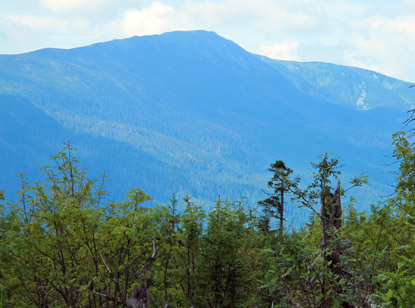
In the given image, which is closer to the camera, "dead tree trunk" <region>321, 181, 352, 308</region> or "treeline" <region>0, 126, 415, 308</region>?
"treeline" <region>0, 126, 415, 308</region>

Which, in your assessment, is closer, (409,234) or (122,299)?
(122,299)

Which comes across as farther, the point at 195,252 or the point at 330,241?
the point at 195,252

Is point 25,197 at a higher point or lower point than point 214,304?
higher

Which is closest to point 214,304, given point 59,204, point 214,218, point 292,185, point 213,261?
point 213,261

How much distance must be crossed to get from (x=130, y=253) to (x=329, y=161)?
409cm

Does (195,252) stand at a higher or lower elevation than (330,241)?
higher

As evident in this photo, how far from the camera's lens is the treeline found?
6945mm

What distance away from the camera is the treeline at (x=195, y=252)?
6.95 metres

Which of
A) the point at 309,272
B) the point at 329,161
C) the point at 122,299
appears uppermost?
the point at 329,161

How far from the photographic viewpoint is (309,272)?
23.5 feet

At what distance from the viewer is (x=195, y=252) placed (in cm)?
1276

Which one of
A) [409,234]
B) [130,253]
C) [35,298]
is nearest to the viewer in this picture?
[409,234]

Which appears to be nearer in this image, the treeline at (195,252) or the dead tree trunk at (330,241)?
the treeline at (195,252)

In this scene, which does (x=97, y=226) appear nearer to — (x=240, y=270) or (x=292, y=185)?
(x=292, y=185)
